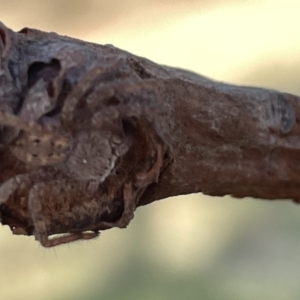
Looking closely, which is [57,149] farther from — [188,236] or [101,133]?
[188,236]

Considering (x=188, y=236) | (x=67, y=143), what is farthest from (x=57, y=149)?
(x=188, y=236)

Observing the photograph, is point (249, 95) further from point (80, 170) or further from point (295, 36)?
point (295, 36)

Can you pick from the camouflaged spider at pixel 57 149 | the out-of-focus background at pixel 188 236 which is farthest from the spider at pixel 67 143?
the out-of-focus background at pixel 188 236

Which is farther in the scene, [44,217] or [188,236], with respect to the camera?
[188,236]

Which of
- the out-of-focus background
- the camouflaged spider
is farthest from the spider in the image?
the out-of-focus background

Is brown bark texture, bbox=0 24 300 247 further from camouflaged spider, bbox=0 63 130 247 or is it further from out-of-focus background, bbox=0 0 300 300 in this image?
out-of-focus background, bbox=0 0 300 300

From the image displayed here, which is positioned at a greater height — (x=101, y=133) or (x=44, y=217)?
(x=101, y=133)
